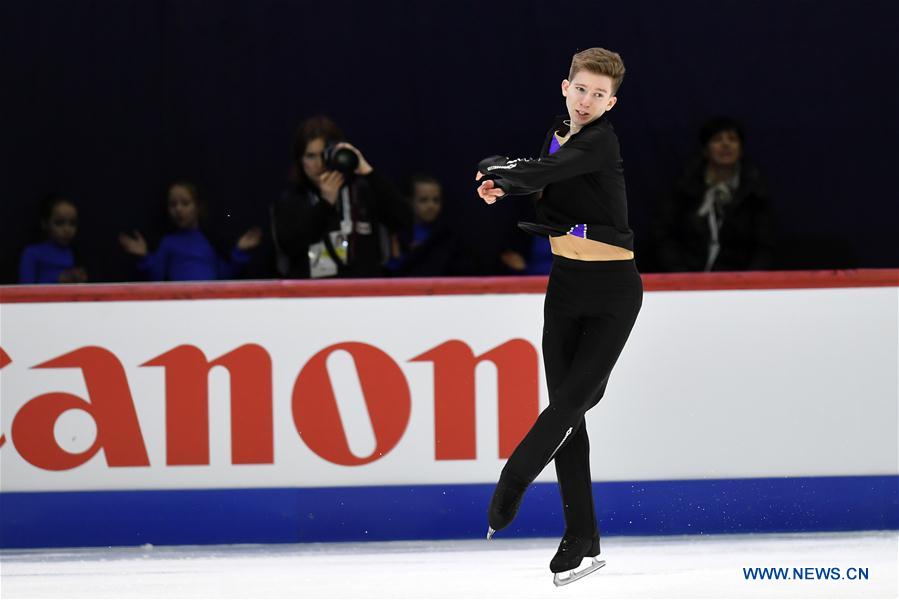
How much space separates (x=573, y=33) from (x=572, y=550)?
9.40ft

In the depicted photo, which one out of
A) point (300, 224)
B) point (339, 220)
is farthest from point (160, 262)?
point (339, 220)

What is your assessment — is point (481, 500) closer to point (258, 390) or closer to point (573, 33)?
point (258, 390)

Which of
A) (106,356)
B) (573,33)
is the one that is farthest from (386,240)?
(573,33)

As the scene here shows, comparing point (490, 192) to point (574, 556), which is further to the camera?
point (574, 556)

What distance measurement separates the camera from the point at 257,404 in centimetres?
446

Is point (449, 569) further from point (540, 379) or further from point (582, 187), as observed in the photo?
point (582, 187)

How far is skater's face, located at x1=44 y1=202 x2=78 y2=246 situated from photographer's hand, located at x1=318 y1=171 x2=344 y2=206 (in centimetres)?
119

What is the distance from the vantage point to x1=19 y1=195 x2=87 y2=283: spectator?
209 inches

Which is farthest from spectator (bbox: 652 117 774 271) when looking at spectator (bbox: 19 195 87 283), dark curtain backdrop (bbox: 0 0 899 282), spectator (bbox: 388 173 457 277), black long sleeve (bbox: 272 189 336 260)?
spectator (bbox: 19 195 87 283)

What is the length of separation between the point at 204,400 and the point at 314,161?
3.26 ft

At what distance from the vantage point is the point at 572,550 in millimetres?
3547

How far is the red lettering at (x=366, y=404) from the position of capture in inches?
176

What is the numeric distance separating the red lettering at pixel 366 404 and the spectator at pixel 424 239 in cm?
68

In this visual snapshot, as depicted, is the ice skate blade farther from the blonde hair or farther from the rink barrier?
the blonde hair
